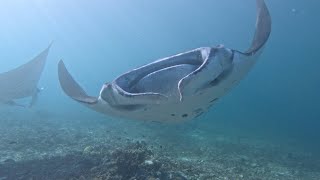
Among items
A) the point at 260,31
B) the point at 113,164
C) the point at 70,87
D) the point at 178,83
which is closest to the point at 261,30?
the point at 260,31

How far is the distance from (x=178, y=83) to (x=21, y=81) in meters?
9.44

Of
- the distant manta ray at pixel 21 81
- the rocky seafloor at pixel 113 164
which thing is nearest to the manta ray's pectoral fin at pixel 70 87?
the rocky seafloor at pixel 113 164

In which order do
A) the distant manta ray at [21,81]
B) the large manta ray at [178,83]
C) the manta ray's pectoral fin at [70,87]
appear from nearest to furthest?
1. the large manta ray at [178,83]
2. the manta ray's pectoral fin at [70,87]
3. the distant manta ray at [21,81]

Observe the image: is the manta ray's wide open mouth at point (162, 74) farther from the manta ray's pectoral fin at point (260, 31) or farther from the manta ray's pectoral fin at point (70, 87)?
the manta ray's pectoral fin at point (70, 87)

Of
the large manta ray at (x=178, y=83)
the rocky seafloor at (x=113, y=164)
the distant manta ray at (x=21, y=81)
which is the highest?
the distant manta ray at (x=21, y=81)

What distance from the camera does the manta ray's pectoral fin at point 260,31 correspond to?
14.8 feet

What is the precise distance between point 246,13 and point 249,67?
2175 inches

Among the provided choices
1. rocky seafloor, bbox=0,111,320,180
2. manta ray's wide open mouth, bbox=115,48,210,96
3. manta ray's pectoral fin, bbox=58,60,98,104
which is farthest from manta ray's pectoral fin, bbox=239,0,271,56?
rocky seafloor, bbox=0,111,320,180

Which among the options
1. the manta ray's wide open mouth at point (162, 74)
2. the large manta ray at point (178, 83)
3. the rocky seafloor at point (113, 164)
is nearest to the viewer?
the large manta ray at point (178, 83)

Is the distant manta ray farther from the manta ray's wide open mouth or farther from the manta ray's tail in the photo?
the manta ray's tail

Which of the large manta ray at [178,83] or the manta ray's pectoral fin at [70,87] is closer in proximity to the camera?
the large manta ray at [178,83]

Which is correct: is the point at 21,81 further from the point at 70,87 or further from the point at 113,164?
the point at 113,164

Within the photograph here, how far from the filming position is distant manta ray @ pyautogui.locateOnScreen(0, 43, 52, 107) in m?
11.3

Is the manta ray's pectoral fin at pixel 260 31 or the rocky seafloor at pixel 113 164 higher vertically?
the manta ray's pectoral fin at pixel 260 31
